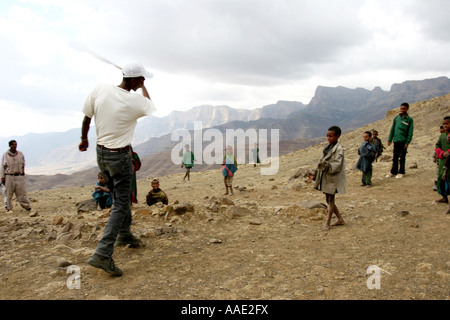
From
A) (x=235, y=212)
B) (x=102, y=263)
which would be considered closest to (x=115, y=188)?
(x=102, y=263)

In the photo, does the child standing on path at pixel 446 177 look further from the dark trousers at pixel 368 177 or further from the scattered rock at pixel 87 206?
the scattered rock at pixel 87 206

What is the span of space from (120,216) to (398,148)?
7985 millimetres

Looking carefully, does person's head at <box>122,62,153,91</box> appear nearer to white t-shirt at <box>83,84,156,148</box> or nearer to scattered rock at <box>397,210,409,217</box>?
white t-shirt at <box>83,84,156,148</box>

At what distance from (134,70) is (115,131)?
0.66m

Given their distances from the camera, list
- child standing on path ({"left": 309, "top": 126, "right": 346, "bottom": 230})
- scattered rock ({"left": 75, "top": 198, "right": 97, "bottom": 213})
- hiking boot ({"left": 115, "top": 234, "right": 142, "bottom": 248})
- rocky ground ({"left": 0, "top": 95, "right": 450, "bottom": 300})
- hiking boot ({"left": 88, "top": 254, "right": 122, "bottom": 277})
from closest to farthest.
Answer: rocky ground ({"left": 0, "top": 95, "right": 450, "bottom": 300}), hiking boot ({"left": 88, "top": 254, "right": 122, "bottom": 277}), hiking boot ({"left": 115, "top": 234, "right": 142, "bottom": 248}), child standing on path ({"left": 309, "top": 126, "right": 346, "bottom": 230}), scattered rock ({"left": 75, "top": 198, "right": 97, "bottom": 213})

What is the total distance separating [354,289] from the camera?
280cm

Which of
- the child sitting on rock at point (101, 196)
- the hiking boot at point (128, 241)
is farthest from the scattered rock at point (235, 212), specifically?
the child sitting on rock at point (101, 196)

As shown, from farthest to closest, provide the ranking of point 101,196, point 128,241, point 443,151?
1. point 101,196
2. point 443,151
3. point 128,241

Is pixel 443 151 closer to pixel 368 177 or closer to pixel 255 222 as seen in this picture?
pixel 368 177

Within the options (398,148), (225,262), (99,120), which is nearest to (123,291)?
(225,262)

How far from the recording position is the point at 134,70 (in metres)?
3.18

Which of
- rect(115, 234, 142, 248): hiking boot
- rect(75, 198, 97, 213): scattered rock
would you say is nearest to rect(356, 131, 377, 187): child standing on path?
rect(115, 234, 142, 248): hiking boot

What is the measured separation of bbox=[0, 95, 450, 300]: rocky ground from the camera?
9.25 ft
